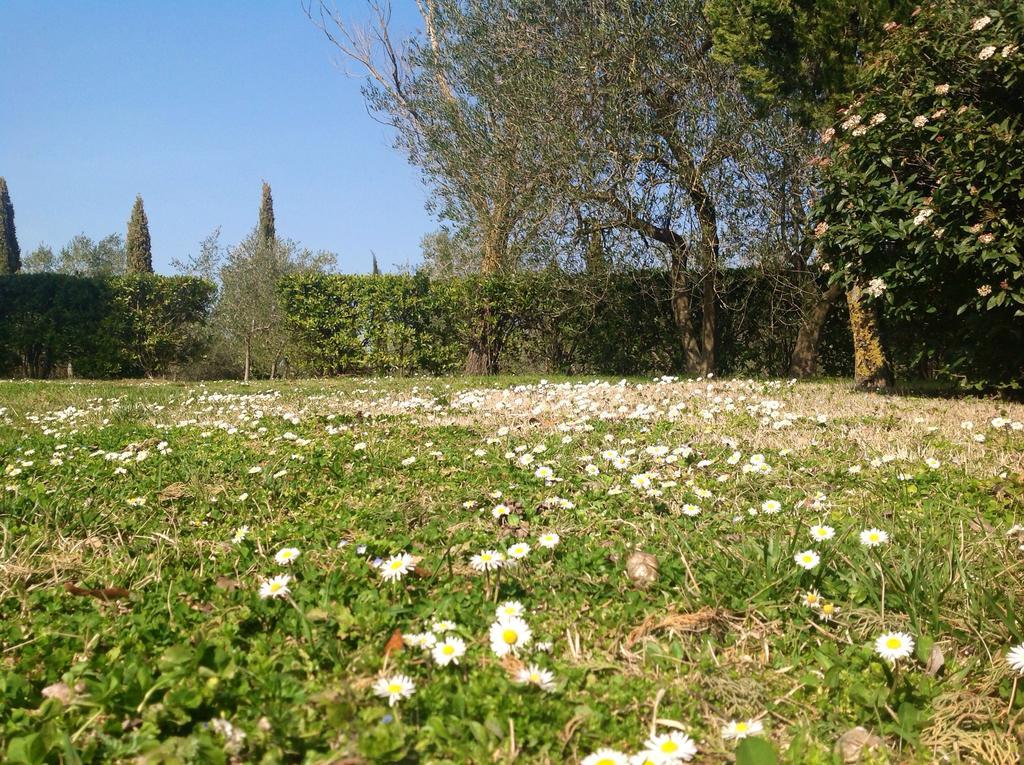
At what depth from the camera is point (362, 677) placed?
6.52 feet

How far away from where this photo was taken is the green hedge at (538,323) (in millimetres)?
13094

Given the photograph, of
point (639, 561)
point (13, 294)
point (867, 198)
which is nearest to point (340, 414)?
point (639, 561)

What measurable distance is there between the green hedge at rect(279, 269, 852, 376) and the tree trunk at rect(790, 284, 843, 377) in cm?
32

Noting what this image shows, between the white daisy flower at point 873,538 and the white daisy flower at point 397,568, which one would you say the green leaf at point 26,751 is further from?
the white daisy flower at point 873,538

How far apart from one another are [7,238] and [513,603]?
4509 cm

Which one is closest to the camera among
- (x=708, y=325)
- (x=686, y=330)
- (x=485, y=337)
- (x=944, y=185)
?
(x=944, y=185)

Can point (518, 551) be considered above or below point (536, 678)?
above

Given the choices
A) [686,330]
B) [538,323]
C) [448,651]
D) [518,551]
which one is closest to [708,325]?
[686,330]

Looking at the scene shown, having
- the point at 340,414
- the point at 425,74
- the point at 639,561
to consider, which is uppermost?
the point at 425,74

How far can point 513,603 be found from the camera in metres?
2.36

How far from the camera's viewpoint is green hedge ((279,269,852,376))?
13.1 metres

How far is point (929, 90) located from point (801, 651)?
637 centimetres

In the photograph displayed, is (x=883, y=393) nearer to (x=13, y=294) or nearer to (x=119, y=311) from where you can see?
(x=119, y=311)

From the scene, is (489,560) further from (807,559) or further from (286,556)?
(807,559)
